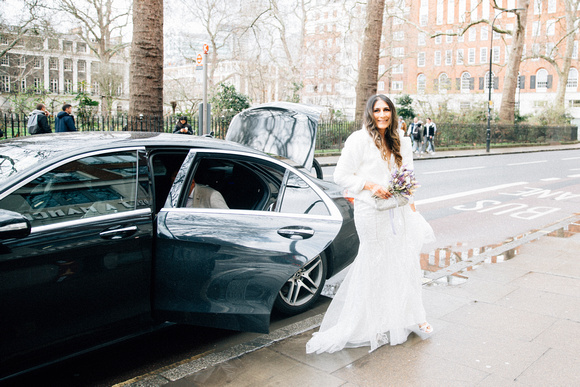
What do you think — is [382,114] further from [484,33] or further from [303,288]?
[484,33]

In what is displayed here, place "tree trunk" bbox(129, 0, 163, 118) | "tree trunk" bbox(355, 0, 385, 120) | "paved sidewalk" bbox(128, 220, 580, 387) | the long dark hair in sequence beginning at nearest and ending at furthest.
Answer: "paved sidewalk" bbox(128, 220, 580, 387) → the long dark hair → "tree trunk" bbox(129, 0, 163, 118) → "tree trunk" bbox(355, 0, 385, 120)

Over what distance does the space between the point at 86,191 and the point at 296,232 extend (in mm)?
1471

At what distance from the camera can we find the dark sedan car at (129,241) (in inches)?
115

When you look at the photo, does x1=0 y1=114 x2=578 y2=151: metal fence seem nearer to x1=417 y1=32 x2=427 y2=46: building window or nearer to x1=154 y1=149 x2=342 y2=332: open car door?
x1=154 y1=149 x2=342 y2=332: open car door

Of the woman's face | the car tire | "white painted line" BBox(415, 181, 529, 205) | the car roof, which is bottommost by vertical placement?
the car tire

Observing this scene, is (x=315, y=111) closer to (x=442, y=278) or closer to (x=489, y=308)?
(x=442, y=278)

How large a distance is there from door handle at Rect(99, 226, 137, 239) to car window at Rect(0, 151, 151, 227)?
0.44ft

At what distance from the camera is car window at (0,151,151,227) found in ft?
9.96

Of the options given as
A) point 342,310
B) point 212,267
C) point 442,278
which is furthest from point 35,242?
point 442,278

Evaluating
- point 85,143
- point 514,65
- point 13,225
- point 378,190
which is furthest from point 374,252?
point 514,65

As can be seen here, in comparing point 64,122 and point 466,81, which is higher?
point 466,81

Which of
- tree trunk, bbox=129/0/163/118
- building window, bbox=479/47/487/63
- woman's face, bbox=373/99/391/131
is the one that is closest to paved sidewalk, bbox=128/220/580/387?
woman's face, bbox=373/99/391/131

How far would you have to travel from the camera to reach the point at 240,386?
3.29 metres

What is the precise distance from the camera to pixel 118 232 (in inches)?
129
